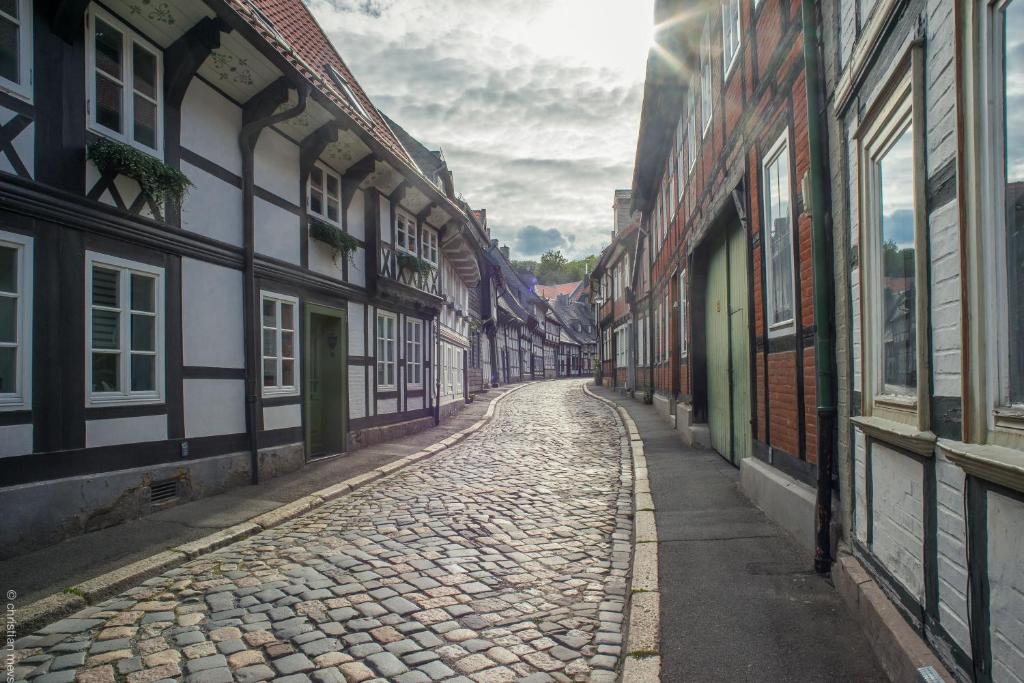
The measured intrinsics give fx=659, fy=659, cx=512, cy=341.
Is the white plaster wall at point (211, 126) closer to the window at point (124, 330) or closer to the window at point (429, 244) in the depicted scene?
the window at point (124, 330)

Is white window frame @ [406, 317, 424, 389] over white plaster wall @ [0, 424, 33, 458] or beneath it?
over

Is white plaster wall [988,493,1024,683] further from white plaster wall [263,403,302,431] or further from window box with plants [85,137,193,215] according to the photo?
white plaster wall [263,403,302,431]

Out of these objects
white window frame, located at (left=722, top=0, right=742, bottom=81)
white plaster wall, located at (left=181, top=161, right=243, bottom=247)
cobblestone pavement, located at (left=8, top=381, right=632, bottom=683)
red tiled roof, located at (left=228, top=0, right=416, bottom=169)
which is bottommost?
cobblestone pavement, located at (left=8, top=381, right=632, bottom=683)

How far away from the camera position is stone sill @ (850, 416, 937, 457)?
9.16ft

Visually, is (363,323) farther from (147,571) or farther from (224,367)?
(147,571)

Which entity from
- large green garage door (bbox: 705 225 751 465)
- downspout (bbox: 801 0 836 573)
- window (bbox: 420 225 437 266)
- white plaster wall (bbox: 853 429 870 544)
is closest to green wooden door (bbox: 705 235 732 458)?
large green garage door (bbox: 705 225 751 465)

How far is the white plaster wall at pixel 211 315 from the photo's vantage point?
737 cm

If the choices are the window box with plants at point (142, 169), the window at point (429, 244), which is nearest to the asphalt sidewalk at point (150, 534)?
the window box with plants at point (142, 169)

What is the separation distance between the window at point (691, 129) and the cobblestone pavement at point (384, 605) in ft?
20.6

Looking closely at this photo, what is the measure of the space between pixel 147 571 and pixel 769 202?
5946 millimetres

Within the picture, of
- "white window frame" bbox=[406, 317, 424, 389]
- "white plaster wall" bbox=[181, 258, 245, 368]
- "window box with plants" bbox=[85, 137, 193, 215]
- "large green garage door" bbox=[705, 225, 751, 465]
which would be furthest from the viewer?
"white window frame" bbox=[406, 317, 424, 389]

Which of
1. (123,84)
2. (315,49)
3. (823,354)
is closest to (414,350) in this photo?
(315,49)

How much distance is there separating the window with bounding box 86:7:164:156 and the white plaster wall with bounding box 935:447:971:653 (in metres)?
7.05

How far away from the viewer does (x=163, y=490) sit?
690cm
